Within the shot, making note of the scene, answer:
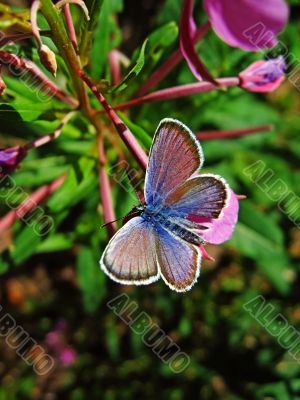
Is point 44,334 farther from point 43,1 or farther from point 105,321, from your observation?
point 43,1

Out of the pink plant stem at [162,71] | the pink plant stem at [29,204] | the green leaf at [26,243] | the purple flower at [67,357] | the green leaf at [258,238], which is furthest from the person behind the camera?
the purple flower at [67,357]

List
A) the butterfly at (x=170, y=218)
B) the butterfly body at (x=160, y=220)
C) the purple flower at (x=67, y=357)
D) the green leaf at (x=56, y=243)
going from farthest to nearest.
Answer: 1. the purple flower at (x=67, y=357)
2. the green leaf at (x=56, y=243)
3. the butterfly body at (x=160, y=220)
4. the butterfly at (x=170, y=218)

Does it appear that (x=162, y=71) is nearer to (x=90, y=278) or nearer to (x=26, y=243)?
(x=26, y=243)

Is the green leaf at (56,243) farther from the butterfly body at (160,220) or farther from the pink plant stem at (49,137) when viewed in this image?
the butterfly body at (160,220)

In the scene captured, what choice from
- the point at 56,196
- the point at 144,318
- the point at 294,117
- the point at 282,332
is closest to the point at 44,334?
the point at 144,318

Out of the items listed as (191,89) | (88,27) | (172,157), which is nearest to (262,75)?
(191,89)

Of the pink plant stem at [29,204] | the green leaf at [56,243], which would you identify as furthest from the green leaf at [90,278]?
the pink plant stem at [29,204]

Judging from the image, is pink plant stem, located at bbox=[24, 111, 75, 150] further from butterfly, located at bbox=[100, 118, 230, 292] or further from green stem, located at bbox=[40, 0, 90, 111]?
butterfly, located at bbox=[100, 118, 230, 292]
